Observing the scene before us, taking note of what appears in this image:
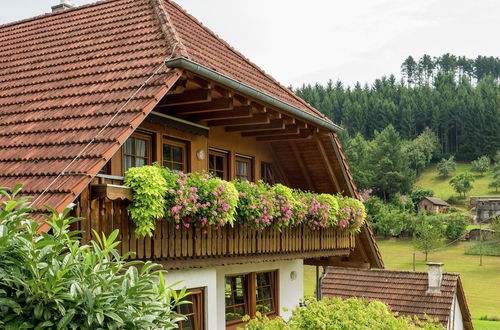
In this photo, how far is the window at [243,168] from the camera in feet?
36.4

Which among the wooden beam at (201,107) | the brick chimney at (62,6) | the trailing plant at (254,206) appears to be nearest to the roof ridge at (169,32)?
the wooden beam at (201,107)

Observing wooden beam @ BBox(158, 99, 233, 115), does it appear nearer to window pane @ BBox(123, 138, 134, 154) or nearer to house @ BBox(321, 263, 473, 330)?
window pane @ BBox(123, 138, 134, 154)

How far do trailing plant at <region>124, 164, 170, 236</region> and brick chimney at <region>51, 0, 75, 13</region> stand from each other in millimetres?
7266

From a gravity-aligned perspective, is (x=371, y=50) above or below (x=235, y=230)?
above

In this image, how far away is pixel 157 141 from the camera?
8383 millimetres

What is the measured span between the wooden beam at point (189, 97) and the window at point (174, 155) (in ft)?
2.22

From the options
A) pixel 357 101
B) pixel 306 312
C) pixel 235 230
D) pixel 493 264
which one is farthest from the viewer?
pixel 357 101

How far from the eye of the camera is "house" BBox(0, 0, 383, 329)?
6398 millimetres

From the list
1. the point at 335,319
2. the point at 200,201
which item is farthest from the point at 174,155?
the point at 335,319

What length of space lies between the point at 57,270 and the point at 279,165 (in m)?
9.31

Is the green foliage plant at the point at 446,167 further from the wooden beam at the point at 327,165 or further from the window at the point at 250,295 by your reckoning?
the window at the point at 250,295

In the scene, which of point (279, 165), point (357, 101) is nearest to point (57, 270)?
point (279, 165)

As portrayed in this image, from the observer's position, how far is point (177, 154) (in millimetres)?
9023

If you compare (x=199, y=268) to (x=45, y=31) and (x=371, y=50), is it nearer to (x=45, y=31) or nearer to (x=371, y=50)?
(x=45, y=31)
